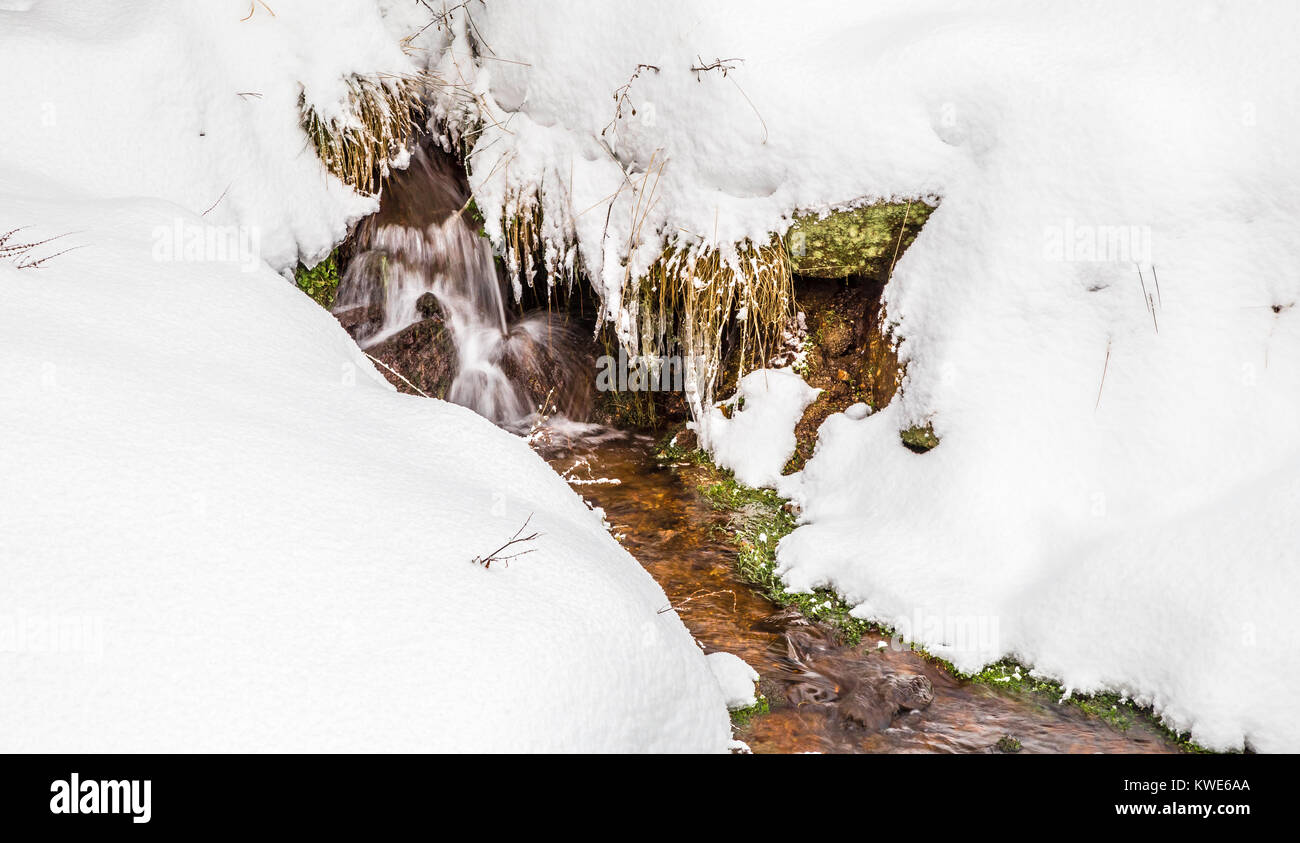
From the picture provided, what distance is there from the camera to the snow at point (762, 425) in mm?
4566

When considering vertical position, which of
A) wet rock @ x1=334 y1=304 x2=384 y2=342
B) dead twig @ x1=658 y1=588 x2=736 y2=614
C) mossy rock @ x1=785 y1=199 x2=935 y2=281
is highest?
mossy rock @ x1=785 y1=199 x2=935 y2=281

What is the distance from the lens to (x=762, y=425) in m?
4.63

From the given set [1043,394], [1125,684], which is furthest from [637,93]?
[1125,684]

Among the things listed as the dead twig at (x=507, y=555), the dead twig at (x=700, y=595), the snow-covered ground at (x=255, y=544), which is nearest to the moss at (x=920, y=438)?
the dead twig at (x=700, y=595)

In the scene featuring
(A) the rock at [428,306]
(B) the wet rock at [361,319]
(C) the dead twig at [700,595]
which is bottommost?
(C) the dead twig at [700,595]

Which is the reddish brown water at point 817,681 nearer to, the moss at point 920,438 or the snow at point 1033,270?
the snow at point 1033,270

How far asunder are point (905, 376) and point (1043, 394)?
62cm

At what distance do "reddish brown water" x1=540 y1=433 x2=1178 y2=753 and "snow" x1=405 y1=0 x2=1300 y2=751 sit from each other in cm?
17

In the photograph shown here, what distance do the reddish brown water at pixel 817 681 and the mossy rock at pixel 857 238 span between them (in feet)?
4.48

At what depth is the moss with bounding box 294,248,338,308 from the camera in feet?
15.1

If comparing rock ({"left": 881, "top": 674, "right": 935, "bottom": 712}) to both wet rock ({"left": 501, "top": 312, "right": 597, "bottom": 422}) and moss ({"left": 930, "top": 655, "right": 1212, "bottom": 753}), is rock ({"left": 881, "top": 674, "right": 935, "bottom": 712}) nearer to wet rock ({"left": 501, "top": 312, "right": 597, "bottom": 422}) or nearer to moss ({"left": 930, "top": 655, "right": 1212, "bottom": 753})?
moss ({"left": 930, "top": 655, "right": 1212, "bottom": 753})

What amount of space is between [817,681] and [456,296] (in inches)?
117
